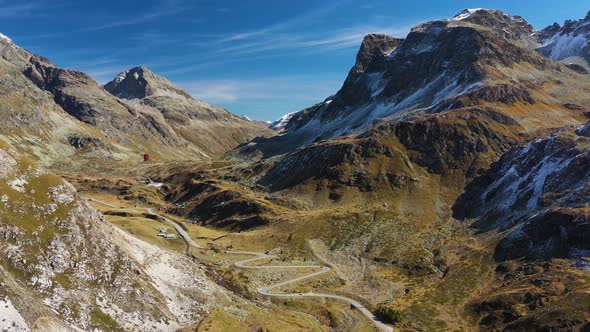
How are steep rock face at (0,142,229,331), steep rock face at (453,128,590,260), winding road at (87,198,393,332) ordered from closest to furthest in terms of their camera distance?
steep rock face at (0,142,229,331)
winding road at (87,198,393,332)
steep rock face at (453,128,590,260)

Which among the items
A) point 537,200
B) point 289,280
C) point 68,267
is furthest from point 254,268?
point 537,200

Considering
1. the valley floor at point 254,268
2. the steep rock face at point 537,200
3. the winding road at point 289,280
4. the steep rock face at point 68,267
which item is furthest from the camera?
the steep rock face at point 537,200

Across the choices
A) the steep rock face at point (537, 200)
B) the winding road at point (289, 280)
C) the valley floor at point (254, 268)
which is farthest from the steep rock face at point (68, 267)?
the steep rock face at point (537, 200)

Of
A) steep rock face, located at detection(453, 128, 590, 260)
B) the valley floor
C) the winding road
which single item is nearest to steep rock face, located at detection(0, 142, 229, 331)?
the valley floor

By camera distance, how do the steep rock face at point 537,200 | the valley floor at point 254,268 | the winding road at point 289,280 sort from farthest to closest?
the steep rock face at point 537,200, the winding road at point 289,280, the valley floor at point 254,268

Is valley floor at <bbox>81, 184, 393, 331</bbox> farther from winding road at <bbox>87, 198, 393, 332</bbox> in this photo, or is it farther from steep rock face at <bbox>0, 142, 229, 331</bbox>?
steep rock face at <bbox>0, 142, 229, 331</bbox>

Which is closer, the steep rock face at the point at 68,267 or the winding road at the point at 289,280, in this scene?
the steep rock face at the point at 68,267

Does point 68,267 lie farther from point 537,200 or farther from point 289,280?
point 537,200

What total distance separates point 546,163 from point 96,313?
161 metres

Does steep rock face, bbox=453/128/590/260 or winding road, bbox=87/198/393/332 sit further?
steep rock face, bbox=453/128/590/260

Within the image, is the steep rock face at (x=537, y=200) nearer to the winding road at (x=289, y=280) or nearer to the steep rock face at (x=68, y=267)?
the winding road at (x=289, y=280)

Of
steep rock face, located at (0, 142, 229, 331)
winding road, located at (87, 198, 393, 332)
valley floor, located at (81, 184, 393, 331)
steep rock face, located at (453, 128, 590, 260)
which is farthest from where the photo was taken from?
steep rock face, located at (453, 128, 590, 260)

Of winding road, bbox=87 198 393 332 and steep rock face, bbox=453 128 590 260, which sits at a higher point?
steep rock face, bbox=453 128 590 260

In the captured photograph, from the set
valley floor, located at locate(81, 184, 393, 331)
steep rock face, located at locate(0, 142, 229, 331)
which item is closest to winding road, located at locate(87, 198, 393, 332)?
valley floor, located at locate(81, 184, 393, 331)
